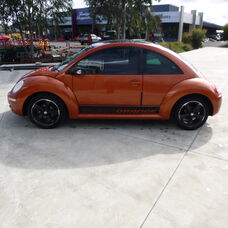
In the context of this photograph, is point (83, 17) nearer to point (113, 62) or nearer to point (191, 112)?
point (113, 62)

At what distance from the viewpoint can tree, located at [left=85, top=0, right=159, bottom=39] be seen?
12.1 m

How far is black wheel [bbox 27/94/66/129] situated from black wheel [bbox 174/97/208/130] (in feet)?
7.04

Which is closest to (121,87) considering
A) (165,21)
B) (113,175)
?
(113,175)

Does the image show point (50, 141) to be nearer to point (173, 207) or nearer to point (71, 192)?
point (71, 192)

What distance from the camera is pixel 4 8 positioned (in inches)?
416

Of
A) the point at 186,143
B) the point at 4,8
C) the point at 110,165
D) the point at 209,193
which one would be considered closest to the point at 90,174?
the point at 110,165

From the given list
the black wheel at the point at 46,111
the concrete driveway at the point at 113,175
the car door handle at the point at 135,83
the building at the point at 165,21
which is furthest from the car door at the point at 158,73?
the building at the point at 165,21

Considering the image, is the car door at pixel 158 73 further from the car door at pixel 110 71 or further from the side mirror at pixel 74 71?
the side mirror at pixel 74 71

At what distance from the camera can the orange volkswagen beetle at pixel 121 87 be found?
150 inches

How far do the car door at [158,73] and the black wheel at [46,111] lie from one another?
5.25 feet

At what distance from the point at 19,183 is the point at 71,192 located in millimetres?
678

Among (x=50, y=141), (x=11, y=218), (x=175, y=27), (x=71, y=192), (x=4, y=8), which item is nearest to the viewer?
(x=11, y=218)

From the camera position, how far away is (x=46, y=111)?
4.00m

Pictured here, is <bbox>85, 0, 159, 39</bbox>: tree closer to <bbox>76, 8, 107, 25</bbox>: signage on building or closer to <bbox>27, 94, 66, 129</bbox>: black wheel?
<bbox>27, 94, 66, 129</bbox>: black wheel
